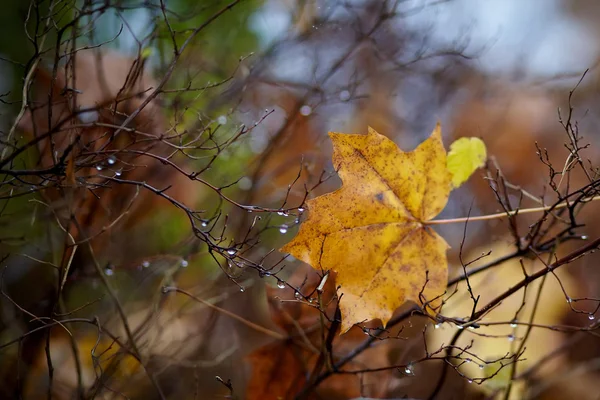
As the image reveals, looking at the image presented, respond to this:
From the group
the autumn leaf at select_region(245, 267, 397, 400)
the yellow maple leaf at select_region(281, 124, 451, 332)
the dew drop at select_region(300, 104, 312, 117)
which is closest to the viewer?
the yellow maple leaf at select_region(281, 124, 451, 332)

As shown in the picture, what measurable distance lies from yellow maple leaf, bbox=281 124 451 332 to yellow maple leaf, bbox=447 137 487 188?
34 millimetres

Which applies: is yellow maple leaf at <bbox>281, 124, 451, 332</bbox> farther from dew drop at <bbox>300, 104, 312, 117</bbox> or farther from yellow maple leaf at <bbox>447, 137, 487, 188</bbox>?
dew drop at <bbox>300, 104, 312, 117</bbox>

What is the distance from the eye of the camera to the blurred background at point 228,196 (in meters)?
0.70

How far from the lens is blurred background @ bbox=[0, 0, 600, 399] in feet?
2.30

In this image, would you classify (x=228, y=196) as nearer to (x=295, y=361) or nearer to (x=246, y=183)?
(x=246, y=183)

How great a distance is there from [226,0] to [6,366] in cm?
81

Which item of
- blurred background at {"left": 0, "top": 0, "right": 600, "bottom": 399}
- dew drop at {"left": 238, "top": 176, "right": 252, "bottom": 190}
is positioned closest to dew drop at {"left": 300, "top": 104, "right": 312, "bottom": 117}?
blurred background at {"left": 0, "top": 0, "right": 600, "bottom": 399}

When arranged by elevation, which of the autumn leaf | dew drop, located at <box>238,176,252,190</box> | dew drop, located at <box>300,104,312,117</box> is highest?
dew drop, located at <box>300,104,312,117</box>

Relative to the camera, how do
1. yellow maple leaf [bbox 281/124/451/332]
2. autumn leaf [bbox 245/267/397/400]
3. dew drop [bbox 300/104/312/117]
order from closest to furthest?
yellow maple leaf [bbox 281/124/451/332] → autumn leaf [bbox 245/267/397/400] → dew drop [bbox 300/104/312/117]

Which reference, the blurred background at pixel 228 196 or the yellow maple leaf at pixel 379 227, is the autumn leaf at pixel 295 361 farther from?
the yellow maple leaf at pixel 379 227

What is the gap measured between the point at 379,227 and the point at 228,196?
1.24 ft

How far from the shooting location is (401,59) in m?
0.94

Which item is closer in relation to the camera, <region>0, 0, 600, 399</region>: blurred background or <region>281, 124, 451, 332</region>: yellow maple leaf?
<region>281, 124, 451, 332</region>: yellow maple leaf

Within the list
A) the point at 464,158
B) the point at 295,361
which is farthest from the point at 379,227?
the point at 295,361
